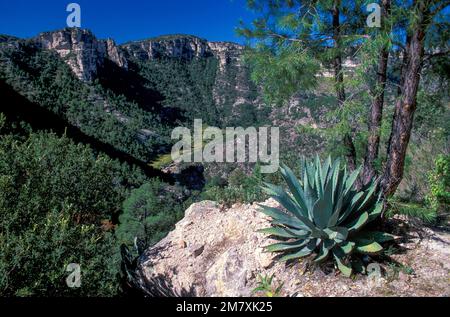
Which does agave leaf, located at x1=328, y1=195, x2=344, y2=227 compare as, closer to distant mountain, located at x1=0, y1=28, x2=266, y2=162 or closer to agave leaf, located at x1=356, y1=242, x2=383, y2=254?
agave leaf, located at x1=356, y1=242, x2=383, y2=254

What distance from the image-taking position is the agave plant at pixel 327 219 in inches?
111

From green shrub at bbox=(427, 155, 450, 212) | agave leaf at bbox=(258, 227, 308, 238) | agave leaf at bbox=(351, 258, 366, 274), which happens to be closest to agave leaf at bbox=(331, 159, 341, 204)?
agave leaf at bbox=(258, 227, 308, 238)

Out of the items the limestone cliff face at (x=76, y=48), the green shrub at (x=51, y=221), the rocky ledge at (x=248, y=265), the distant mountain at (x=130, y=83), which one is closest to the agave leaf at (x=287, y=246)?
the rocky ledge at (x=248, y=265)

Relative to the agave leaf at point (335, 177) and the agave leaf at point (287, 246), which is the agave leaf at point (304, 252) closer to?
the agave leaf at point (287, 246)

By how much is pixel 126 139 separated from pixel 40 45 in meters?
31.0

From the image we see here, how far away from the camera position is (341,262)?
2.76 meters

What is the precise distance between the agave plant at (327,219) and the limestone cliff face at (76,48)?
69.2m

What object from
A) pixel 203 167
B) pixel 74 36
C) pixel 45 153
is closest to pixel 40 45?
pixel 74 36

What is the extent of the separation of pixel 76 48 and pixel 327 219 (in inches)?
3009

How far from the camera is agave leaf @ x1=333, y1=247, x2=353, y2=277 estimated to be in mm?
2642
